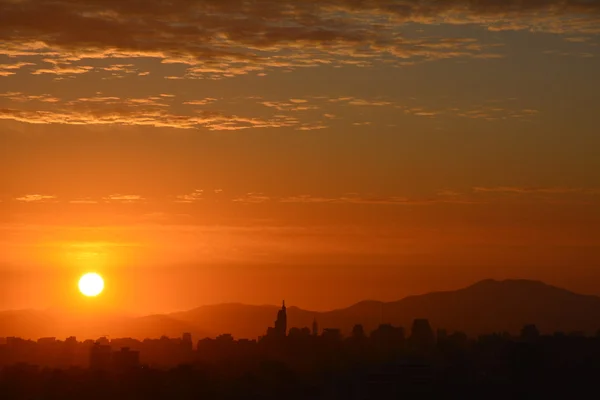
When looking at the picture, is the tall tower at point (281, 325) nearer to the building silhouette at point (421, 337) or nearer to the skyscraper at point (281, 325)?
the skyscraper at point (281, 325)

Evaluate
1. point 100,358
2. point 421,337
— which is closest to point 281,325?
point 421,337

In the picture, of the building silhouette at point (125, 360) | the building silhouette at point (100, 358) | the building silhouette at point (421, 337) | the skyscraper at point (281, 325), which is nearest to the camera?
the building silhouette at point (125, 360)

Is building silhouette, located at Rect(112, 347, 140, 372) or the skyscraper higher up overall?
the skyscraper

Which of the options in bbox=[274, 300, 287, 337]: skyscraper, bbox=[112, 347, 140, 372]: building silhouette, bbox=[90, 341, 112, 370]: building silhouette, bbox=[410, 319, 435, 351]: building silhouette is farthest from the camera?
bbox=[274, 300, 287, 337]: skyscraper

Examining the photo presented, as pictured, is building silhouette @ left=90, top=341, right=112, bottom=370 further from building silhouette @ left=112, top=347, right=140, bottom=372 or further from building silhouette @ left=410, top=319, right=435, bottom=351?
building silhouette @ left=410, top=319, right=435, bottom=351

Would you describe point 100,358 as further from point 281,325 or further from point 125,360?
point 281,325

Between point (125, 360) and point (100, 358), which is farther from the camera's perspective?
point (100, 358)

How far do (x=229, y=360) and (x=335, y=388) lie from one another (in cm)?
2049

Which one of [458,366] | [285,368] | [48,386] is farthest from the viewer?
[458,366]

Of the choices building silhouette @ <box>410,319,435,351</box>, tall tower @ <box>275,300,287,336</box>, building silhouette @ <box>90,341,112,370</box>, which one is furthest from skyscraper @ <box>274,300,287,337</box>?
building silhouette @ <box>90,341,112,370</box>

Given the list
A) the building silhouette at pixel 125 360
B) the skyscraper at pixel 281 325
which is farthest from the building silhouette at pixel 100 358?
the skyscraper at pixel 281 325

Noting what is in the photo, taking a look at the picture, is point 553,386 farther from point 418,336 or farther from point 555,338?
point 418,336

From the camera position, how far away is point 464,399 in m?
132

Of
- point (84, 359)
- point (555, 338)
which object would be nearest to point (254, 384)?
point (84, 359)
